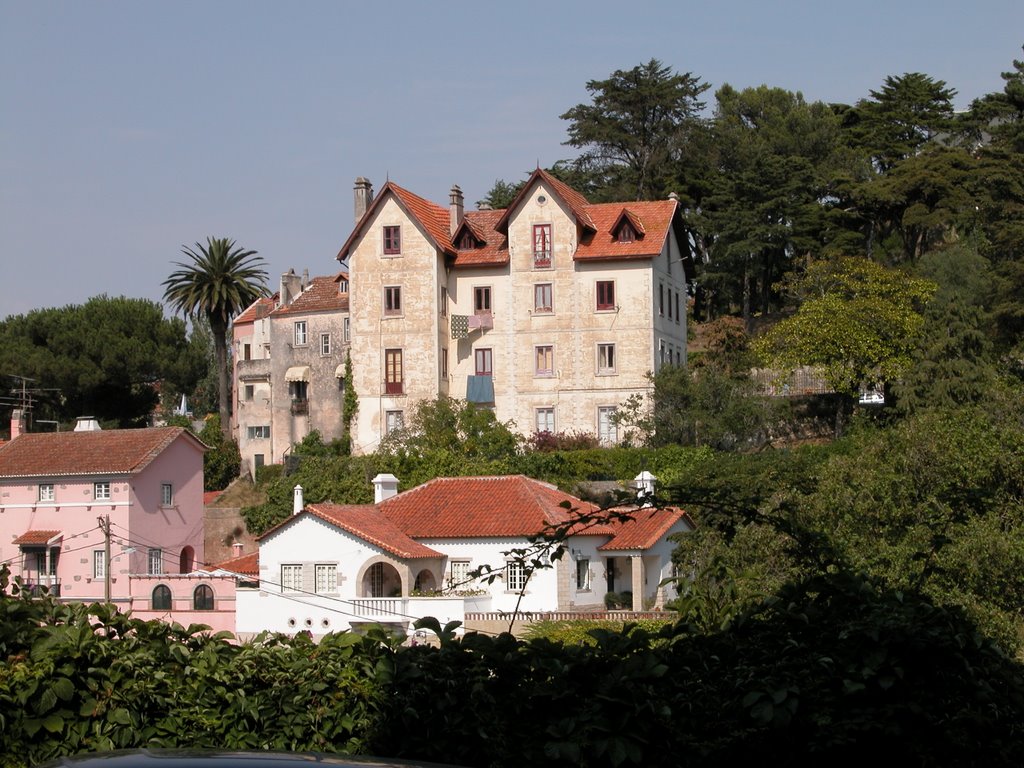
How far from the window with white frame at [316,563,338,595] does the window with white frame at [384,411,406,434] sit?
681 inches

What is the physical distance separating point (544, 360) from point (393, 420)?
6921mm

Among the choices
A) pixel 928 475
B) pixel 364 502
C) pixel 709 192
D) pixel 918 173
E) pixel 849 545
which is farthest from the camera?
pixel 709 192

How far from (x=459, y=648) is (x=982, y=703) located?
2657 millimetres

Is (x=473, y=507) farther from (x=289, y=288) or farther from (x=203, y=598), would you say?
(x=289, y=288)

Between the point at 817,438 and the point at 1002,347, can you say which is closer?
the point at 1002,347

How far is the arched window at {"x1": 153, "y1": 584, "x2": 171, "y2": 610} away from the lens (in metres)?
52.2

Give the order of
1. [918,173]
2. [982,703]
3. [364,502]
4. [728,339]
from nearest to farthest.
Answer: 1. [982,703]
2. [364,502]
3. [728,339]
4. [918,173]

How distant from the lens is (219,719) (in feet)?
24.5

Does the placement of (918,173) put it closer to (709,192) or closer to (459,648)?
(709,192)

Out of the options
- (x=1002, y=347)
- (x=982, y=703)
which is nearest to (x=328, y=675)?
(x=982, y=703)

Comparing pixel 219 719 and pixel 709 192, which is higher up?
pixel 709 192

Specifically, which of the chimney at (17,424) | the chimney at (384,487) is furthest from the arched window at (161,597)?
the chimney at (17,424)

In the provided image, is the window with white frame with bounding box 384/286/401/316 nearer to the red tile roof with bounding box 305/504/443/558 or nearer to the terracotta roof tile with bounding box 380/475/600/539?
the terracotta roof tile with bounding box 380/475/600/539

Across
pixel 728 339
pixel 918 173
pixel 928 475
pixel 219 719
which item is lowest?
pixel 219 719
